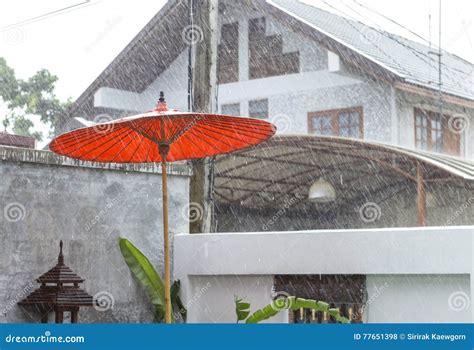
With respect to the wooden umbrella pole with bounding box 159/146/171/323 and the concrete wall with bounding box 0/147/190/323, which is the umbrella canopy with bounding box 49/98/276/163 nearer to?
the wooden umbrella pole with bounding box 159/146/171/323

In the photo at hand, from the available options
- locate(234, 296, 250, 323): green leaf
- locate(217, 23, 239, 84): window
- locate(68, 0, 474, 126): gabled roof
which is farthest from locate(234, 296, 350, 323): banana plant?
locate(217, 23, 239, 84): window

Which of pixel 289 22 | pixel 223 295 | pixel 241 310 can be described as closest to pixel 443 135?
pixel 289 22

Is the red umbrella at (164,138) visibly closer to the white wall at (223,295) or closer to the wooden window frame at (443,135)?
the white wall at (223,295)

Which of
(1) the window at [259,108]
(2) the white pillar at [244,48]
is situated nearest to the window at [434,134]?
(1) the window at [259,108]

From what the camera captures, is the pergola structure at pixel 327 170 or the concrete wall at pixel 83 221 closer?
the concrete wall at pixel 83 221

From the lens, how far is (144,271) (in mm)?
8281

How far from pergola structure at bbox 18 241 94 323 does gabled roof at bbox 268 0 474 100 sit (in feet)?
26.1

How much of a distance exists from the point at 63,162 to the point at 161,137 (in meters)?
1.50

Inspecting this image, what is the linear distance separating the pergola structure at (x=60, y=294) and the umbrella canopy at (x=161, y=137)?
3.21ft

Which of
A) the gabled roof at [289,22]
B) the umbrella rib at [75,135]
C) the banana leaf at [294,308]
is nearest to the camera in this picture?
the umbrella rib at [75,135]

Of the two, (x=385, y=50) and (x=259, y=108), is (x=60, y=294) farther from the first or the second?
(x=385, y=50)

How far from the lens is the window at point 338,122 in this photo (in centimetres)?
1518

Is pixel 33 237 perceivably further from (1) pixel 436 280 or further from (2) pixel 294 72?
(2) pixel 294 72

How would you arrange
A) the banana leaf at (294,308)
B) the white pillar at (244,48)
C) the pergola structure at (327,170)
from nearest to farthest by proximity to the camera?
the banana leaf at (294,308) < the pergola structure at (327,170) < the white pillar at (244,48)
